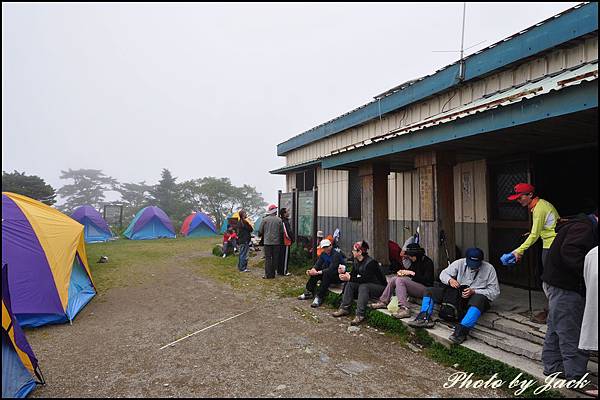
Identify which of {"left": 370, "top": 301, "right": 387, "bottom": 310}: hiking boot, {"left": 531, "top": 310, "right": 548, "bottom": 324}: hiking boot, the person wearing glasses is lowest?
{"left": 370, "top": 301, "right": 387, "bottom": 310}: hiking boot

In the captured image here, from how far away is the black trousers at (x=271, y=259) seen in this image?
8.38 m

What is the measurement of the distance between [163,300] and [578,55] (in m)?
8.08

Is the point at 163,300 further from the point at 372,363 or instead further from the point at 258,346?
the point at 372,363

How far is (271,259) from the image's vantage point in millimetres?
8398


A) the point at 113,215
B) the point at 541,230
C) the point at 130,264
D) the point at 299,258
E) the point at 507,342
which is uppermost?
the point at 541,230

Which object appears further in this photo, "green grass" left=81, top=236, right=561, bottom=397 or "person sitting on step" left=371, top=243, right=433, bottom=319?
"person sitting on step" left=371, top=243, right=433, bottom=319

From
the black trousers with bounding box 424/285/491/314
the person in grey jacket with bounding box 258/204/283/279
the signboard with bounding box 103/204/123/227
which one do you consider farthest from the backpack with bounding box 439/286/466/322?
the signboard with bounding box 103/204/123/227

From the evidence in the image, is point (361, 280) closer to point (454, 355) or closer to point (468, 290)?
point (468, 290)

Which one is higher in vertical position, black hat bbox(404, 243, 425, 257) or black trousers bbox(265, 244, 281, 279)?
black hat bbox(404, 243, 425, 257)

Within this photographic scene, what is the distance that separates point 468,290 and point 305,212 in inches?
237

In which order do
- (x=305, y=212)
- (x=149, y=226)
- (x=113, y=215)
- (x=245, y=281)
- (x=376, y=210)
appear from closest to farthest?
(x=376, y=210) < (x=245, y=281) < (x=305, y=212) < (x=149, y=226) < (x=113, y=215)

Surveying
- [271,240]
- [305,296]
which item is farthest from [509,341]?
[271,240]

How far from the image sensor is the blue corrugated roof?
433 centimetres

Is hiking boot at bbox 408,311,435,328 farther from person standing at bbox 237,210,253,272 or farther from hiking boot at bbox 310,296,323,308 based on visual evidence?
person standing at bbox 237,210,253,272
